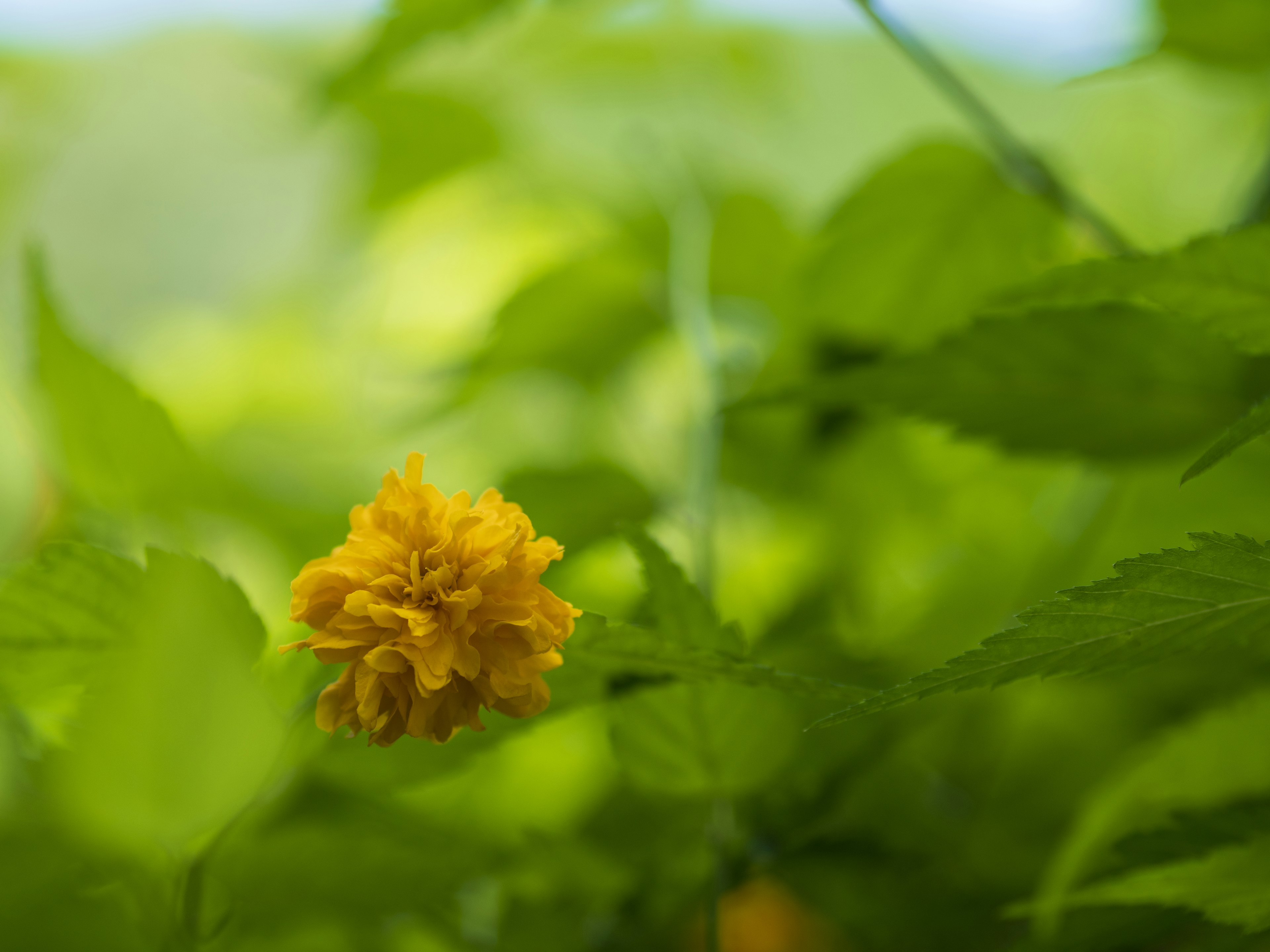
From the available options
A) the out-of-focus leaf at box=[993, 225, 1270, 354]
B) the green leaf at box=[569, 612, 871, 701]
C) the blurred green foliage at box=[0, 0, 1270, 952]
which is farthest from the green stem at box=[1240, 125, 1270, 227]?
the green leaf at box=[569, 612, 871, 701]

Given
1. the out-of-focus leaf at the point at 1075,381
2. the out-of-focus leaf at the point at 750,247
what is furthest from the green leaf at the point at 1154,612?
the out-of-focus leaf at the point at 750,247

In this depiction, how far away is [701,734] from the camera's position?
8.7 inches

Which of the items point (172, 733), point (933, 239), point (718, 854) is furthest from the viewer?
point (933, 239)

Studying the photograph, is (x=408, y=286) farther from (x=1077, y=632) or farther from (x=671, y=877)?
(x=1077, y=632)

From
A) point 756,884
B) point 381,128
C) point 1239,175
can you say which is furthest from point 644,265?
point 1239,175

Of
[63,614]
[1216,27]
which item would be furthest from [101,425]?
[1216,27]

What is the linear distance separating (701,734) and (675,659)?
0.22 feet

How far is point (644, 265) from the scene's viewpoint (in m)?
0.45

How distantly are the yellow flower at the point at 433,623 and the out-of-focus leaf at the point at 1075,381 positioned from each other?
11 centimetres

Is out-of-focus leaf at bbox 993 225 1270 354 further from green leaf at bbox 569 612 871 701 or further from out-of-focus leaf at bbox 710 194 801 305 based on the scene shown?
out-of-focus leaf at bbox 710 194 801 305

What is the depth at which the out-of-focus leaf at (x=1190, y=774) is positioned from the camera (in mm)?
231

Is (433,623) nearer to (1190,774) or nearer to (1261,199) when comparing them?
(1190,774)

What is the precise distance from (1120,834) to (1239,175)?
470 millimetres

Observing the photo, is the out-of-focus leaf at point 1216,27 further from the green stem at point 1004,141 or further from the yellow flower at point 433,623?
the yellow flower at point 433,623
